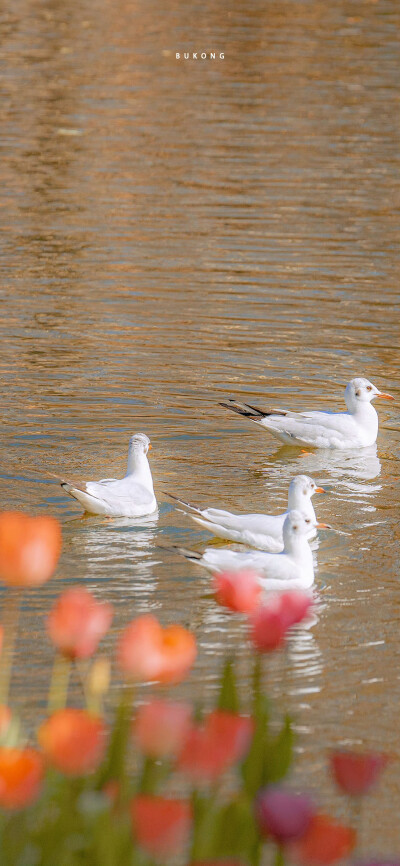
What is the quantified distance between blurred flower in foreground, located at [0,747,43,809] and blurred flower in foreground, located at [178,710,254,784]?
1.08 ft

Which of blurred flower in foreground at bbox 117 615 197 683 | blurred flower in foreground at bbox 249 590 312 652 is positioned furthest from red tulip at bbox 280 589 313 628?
blurred flower in foreground at bbox 117 615 197 683

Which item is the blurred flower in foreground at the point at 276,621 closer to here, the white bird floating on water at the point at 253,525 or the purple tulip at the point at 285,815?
the purple tulip at the point at 285,815

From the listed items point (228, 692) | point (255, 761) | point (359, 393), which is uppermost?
point (228, 692)

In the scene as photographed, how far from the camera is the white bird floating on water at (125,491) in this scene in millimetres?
8758

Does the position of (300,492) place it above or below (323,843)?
below

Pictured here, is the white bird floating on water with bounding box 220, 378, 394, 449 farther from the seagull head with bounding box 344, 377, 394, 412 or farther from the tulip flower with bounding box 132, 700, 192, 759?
the tulip flower with bounding box 132, 700, 192, 759

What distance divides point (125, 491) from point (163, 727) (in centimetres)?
592

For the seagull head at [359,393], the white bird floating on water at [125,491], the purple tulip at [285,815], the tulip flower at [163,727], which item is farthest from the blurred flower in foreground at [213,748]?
the seagull head at [359,393]

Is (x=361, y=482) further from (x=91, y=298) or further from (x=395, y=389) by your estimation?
(x=91, y=298)

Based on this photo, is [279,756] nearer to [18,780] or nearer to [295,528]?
[18,780]

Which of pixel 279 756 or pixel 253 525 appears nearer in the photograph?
pixel 279 756

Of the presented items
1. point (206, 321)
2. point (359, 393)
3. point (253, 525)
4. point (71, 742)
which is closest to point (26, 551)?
point (71, 742)

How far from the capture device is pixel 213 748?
2949 millimetres

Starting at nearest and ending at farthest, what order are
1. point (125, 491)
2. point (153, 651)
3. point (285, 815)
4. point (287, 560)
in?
point (285, 815), point (153, 651), point (287, 560), point (125, 491)
